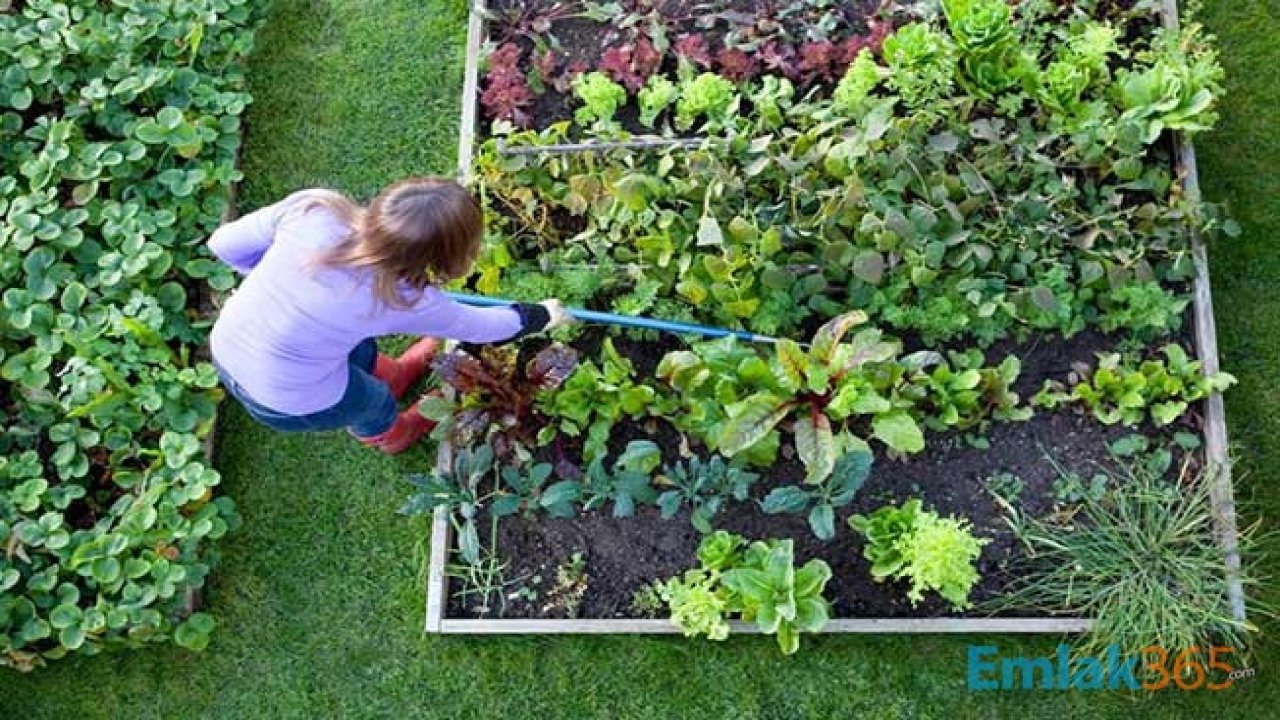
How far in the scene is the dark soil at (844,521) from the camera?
3758 millimetres

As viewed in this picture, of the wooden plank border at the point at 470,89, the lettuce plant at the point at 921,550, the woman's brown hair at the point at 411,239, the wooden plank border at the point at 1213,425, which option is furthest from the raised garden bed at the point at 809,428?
the woman's brown hair at the point at 411,239

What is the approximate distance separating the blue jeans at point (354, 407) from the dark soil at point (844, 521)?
0.55 meters

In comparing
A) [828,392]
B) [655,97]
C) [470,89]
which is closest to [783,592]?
[828,392]

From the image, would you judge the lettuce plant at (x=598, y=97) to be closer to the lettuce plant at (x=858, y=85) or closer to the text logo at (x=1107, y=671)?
the lettuce plant at (x=858, y=85)

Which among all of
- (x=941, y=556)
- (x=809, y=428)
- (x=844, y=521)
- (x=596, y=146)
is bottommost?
(x=941, y=556)

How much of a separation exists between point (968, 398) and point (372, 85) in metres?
2.53

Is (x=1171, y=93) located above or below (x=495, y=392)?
above

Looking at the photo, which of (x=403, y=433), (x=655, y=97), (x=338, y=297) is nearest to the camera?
(x=338, y=297)

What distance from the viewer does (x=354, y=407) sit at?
3.51m

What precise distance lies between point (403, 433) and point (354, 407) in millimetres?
452

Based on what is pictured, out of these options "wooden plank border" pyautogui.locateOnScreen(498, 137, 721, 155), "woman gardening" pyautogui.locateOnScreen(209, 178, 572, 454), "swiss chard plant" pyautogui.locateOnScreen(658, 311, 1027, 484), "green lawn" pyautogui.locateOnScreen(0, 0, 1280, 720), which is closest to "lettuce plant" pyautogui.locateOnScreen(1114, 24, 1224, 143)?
"green lawn" pyautogui.locateOnScreen(0, 0, 1280, 720)

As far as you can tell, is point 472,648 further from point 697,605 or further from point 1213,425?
point 1213,425

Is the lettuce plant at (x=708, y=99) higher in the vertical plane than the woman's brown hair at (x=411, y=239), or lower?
higher

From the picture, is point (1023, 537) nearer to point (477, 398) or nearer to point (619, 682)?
point (619, 682)
